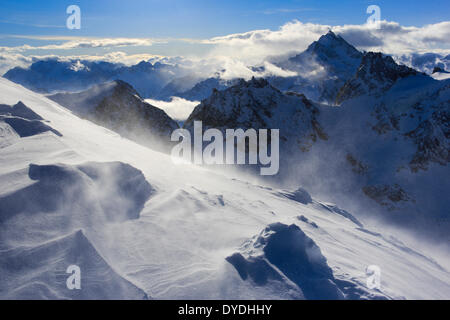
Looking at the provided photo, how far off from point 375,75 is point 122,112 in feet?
319

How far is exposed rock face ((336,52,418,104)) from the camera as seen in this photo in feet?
387

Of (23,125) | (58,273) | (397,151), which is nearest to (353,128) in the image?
(397,151)

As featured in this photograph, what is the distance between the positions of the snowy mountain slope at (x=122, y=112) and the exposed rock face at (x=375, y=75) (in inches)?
2956

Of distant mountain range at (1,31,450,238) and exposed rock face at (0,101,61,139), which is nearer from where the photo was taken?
exposed rock face at (0,101,61,139)

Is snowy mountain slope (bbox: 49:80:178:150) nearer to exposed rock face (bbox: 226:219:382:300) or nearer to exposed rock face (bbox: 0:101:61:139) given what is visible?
exposed rock face (bbox: 0:101:61:139)

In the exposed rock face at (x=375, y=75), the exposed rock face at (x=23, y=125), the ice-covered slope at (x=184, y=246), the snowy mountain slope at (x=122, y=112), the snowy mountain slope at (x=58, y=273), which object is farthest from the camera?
the exposed rock face at (x=375, y=75)

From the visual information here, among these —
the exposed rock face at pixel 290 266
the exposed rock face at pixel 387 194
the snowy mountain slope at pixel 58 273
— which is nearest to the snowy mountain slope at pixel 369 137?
the exposed rock face at pixel 387 194

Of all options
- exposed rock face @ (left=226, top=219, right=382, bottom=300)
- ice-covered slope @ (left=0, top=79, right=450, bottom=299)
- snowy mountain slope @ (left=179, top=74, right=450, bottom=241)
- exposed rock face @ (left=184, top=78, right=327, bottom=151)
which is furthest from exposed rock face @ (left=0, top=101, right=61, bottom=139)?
exposed rock face @ (left=184, top=78, right=327, bottom=151)

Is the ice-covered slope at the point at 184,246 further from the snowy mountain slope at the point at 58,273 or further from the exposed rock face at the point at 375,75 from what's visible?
the exposed rock face at the point at 375,75

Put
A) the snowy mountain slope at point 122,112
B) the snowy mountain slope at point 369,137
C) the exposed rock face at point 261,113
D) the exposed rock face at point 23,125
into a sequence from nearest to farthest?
1. the exposed rock face at point 23,125
2. the snowy mountain slope at point 122,112
3. the snowy mountain slope at point 369,137
4. the exposed rock face at point 261,113

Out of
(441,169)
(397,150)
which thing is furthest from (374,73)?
(441,169)

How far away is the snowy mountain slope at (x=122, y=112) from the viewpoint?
296 feet

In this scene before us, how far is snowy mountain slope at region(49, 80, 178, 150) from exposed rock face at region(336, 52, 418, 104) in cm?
7509
